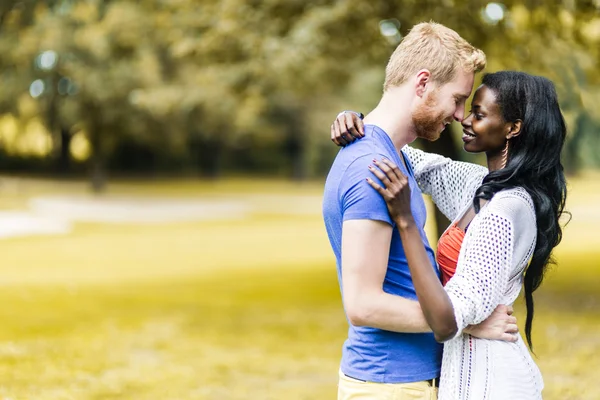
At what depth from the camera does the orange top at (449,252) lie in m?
2.64

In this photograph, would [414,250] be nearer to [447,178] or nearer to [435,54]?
[435,54]

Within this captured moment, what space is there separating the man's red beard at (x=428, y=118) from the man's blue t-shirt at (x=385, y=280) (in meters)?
0.11

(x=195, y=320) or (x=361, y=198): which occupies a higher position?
(x=361, y=198)

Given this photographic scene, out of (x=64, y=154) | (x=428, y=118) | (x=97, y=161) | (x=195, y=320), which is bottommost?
Answer: (x=195, y=320)

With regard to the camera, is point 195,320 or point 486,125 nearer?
point 486,125

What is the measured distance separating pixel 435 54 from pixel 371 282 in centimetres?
72

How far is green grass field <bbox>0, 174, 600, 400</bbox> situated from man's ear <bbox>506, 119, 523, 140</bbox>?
196 inches

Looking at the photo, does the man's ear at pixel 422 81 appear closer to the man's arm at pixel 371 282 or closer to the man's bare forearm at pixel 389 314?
the man's arm at pixel 371 282

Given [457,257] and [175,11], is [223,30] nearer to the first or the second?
[175,11]

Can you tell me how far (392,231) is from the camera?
2.35m

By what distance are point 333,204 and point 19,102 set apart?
4041cm

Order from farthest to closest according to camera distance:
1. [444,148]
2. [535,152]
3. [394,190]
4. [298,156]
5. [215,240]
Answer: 1. [298,156]
2. [215,240]
3. [444,148]
4. [535,152]
5. [394,190]

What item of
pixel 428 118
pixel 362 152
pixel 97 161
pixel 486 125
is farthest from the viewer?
pixel 97 161

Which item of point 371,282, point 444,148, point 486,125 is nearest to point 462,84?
point 486,125
